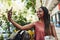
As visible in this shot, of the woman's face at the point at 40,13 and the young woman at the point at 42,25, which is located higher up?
the woman's face at the point at 40,13

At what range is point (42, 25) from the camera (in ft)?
4.77

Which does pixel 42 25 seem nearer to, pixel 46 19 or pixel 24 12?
pixel 46 19

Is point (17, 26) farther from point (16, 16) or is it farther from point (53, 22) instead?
point (53, 22)

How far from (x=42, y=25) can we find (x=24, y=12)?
220 mm

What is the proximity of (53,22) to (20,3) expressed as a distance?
38cm

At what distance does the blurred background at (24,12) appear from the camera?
1.44 metres

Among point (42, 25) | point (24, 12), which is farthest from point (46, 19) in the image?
point (24, 12)

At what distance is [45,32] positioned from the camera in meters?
1.44

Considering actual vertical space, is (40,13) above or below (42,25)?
above

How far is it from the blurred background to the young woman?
31 millimetres

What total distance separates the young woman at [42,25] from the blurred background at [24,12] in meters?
0.03

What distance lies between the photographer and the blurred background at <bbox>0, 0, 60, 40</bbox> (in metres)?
1.44

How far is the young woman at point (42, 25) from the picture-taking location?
1436 millimetres

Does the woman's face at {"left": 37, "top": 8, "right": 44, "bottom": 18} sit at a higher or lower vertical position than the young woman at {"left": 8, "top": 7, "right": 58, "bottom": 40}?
higher
